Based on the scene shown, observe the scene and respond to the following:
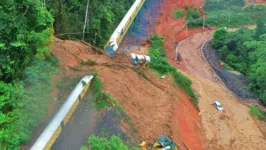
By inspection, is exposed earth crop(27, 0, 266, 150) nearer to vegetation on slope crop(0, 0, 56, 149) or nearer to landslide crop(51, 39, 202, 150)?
landslide crop(51, 39, 202, 150)

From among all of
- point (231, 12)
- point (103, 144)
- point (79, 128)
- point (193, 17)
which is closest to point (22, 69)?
point (79, 128)

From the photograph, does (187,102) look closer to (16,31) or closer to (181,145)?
(181,145)

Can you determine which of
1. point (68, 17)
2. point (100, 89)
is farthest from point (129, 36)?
point (100, 89)

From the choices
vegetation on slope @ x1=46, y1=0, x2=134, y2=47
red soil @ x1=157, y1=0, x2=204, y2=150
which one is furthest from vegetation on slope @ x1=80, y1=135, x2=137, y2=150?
vegetation on slope @ x1=46, y1=0, x2=134, y2=47

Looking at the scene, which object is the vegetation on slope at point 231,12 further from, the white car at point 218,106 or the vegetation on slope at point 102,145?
the vegetation on slope at point 102,145

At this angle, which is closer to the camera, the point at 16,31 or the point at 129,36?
the point at 16,31

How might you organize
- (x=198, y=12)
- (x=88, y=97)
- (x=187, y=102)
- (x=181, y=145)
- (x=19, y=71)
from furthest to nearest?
(x=198, y=12) < (x=187, y=102) < (x=181, y=145) < (x=88, y=97) < (x=19, y=71)

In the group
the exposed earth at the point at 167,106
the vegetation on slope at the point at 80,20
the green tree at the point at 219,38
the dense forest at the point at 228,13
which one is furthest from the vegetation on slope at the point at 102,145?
the dense forest at the point at 228,13
